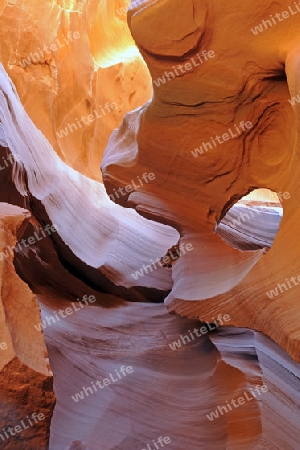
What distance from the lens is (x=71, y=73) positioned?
945cm

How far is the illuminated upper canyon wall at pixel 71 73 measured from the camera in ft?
29.2

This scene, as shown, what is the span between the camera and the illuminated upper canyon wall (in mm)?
8914

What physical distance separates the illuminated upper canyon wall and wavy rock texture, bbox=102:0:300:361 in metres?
4.03

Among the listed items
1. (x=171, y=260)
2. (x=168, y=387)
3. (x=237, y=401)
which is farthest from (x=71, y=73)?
(x=237, y=401)

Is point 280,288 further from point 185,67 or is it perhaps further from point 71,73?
point 71,73

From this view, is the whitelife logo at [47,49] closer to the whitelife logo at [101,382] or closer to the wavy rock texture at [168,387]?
the wavy rock texture at [168,387]

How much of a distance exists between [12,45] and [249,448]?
8.17 meters

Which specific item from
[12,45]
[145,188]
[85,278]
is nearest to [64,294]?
[85,278]

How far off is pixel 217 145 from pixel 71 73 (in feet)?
18.9

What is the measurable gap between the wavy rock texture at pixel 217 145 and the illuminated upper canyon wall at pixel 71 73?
159 inches

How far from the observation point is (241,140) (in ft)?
15.1

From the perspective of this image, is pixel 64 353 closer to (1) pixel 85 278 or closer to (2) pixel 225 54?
(1) pixel 85 278

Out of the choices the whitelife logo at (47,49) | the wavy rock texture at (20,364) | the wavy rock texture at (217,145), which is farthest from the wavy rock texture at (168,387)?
the whitelife logo at (47,49)

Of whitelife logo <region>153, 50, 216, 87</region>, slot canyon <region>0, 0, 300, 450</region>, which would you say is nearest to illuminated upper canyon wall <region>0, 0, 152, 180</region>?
slot canyon <region>0, 0, 300, 450</region>
